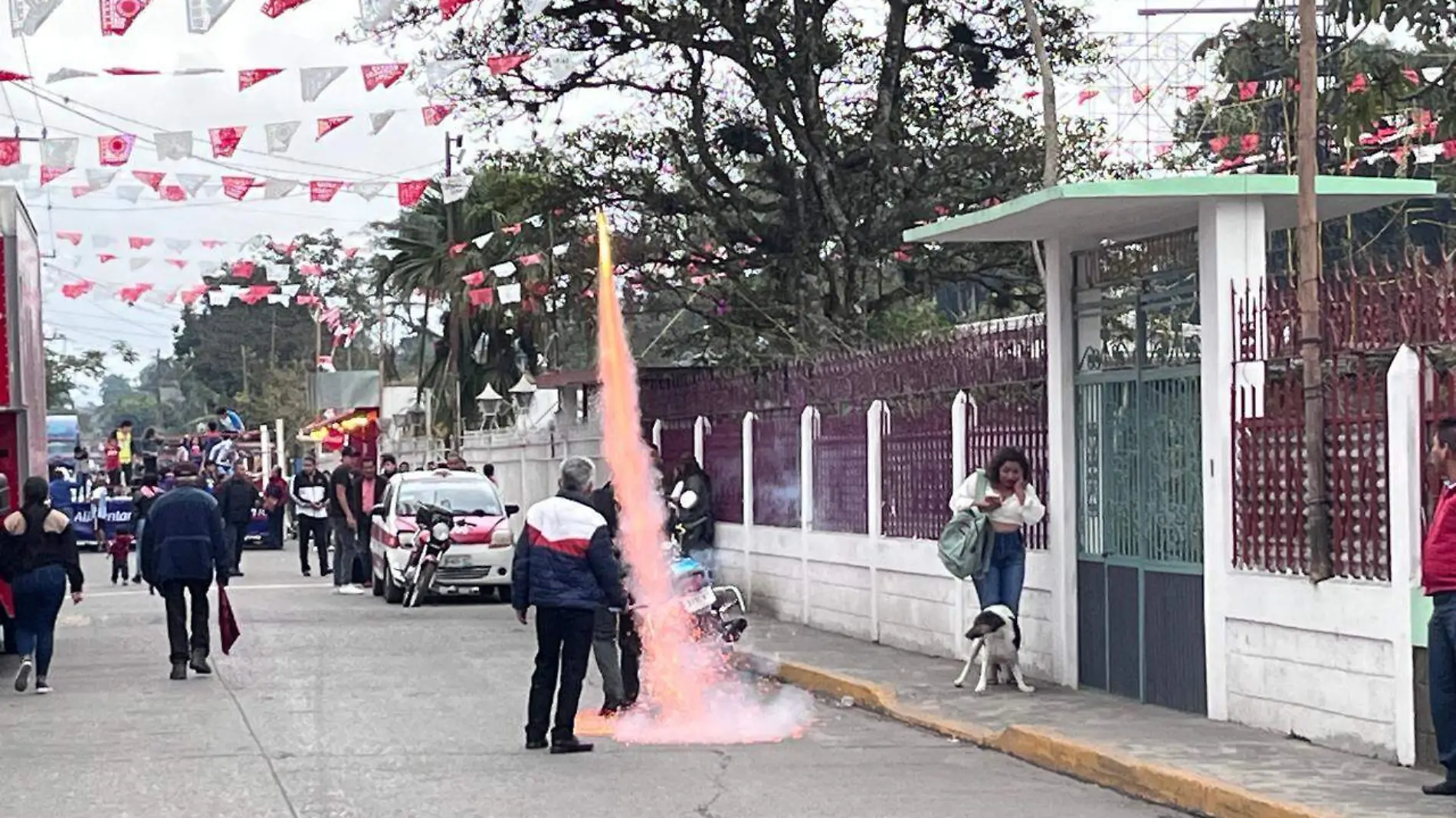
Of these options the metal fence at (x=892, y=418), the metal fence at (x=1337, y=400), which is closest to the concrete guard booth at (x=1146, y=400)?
the metal fence at (x=1337, y=400)

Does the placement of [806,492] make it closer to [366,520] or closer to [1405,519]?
[366,520]

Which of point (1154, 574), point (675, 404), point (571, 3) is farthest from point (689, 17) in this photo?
point (1154, 574)

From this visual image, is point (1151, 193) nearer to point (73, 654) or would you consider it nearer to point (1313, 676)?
point (1313, 676)

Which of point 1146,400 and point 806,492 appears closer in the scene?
point 1146,400

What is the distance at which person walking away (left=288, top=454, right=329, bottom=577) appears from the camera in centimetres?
3089

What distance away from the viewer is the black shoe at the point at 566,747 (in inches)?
474

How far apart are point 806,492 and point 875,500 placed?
2206 mm

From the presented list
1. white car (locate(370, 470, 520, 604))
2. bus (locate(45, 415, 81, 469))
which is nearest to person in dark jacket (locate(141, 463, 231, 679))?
white car (locate(370, 470, 520, 604))

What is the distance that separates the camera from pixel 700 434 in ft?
81.4

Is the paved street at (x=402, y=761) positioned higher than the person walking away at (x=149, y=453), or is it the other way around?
the person walking away at (x=149, y=453)

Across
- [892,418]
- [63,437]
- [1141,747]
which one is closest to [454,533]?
[892,418]

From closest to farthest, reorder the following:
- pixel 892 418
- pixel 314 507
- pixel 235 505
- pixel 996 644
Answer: pixel 996 644
pixel 892 418
pixel 235 505
pixel 314 507

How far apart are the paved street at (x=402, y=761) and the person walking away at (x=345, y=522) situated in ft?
30.8

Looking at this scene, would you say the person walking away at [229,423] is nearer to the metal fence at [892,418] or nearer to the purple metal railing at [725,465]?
the purple metal railing at [725,465]
